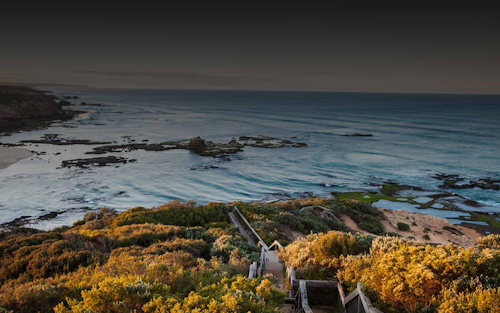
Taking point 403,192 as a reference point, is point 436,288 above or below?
above

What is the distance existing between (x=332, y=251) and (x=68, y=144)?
195ft

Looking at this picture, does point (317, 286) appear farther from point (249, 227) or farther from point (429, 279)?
point (249, 227)

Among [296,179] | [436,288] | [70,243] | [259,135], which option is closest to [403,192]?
[296,179]

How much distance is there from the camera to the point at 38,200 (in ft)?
103

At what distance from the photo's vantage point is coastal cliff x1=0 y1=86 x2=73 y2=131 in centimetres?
7544

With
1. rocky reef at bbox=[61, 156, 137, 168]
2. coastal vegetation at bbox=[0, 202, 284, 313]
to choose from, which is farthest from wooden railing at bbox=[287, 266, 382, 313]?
rocky reef at bbox=[61, 156, 137, 168]

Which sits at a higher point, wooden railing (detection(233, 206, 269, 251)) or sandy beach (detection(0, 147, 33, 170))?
wooden railing (detection(233, 206, 269, 251))

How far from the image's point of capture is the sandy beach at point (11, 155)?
1699 inches

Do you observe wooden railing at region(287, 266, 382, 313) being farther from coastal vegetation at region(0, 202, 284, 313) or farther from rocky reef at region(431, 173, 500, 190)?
rocky reef at region(431, 173, 500, 190)

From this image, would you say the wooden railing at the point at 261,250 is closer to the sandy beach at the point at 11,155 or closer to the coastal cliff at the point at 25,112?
the sandy beach at the point at 11,155

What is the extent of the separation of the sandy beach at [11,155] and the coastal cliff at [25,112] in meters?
24.9

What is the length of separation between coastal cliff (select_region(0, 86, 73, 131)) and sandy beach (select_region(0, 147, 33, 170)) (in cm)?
2493

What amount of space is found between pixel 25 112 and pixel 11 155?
49.7 m

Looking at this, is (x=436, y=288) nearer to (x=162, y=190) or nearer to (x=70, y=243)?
(x=70, y=243)
